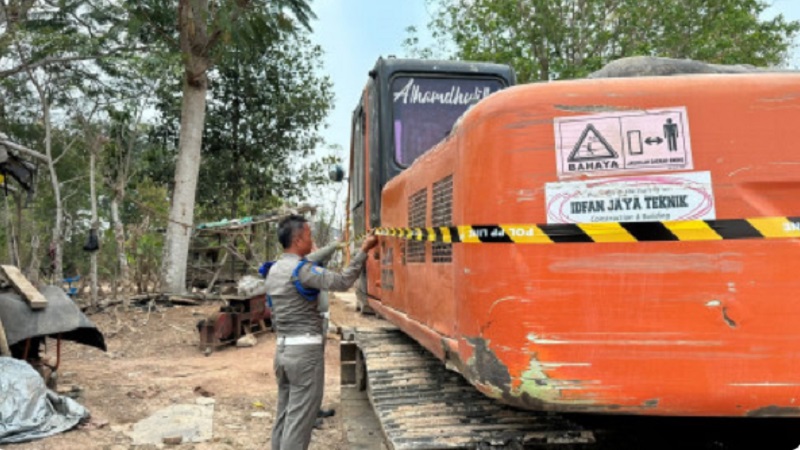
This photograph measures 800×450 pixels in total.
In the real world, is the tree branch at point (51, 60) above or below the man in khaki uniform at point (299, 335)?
above

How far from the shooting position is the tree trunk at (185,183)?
1689 centimetres

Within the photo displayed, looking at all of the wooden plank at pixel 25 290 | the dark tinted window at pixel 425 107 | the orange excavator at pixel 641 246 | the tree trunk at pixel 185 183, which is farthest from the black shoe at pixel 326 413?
the tree trunk at pixel 185 183

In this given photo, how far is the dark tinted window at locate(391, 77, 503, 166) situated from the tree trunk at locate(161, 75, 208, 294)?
12.3 m

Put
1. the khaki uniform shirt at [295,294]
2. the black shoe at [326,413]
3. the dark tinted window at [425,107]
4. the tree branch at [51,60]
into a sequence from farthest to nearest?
the tree branch at [51,60]
the black shoe at [326,413]
the dark tinted window at [425,107]
the khaki uniform shirt at [295,294]

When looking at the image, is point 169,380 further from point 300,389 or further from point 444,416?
point 444,416

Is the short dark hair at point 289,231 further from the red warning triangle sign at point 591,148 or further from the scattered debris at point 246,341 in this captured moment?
the scattered debris at point 246,341

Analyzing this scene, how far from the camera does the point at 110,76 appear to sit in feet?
63.5

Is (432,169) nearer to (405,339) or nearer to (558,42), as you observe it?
(405,339)

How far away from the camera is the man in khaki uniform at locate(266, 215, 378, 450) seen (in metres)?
4.54

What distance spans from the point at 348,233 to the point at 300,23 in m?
12.0

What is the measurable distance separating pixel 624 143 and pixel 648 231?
1.06 ft

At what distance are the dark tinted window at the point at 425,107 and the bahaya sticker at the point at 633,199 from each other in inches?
133

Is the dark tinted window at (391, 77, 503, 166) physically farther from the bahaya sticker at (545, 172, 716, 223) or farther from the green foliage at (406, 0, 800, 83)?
the green foliage at (406, 0, 800, 83)

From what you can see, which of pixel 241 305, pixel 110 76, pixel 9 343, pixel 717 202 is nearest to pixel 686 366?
pixel 717 202
